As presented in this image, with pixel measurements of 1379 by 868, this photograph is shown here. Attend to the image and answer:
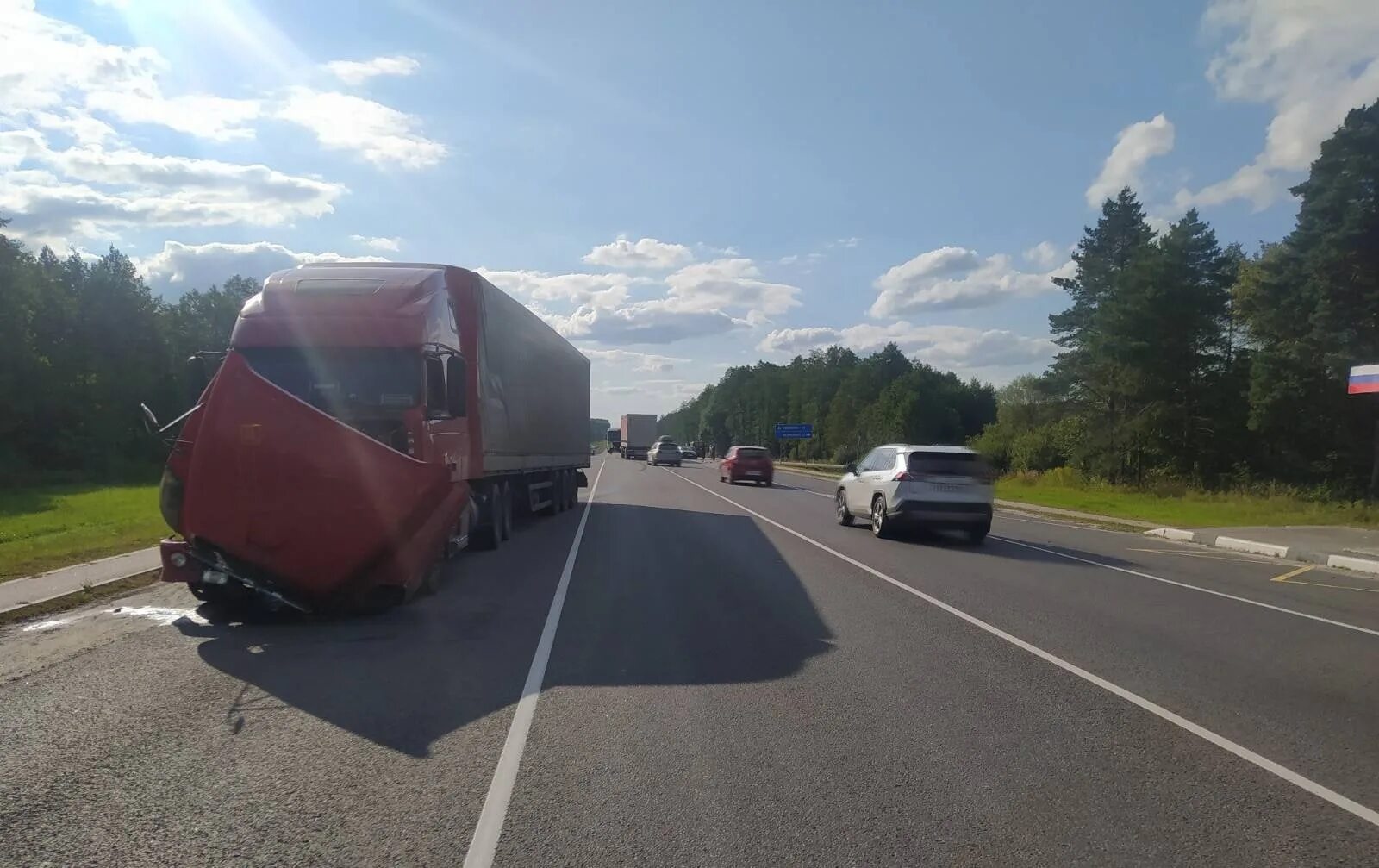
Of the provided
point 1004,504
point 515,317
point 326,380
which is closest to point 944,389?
point 1004,504

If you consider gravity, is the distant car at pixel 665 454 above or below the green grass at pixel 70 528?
above

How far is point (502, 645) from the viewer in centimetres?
940

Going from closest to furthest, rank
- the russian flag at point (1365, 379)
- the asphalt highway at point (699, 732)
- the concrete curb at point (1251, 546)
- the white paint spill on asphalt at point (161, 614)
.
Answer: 1. the asphalt highway at point (699, 732)
2. the white paint spill on asphalt at point (161, 614)
3. the concrete curb at point (1251, 546)
4. the russian flag at point (1365, 379)

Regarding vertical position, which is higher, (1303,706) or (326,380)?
(326,380)

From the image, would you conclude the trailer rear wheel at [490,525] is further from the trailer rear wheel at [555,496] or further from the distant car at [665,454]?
the distant car at [665,454]

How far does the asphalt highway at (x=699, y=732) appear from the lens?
4.84 metres

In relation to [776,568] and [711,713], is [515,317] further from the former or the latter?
[711,713]

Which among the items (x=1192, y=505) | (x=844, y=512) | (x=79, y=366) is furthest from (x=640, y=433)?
(x=844, y=512)

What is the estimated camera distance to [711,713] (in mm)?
7020

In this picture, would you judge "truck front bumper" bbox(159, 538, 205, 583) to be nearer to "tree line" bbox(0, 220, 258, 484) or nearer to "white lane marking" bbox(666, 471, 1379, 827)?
"white lane marking" bbox(666, 471, 1379, 827)

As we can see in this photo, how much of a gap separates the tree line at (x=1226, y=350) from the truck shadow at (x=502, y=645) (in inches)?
1311

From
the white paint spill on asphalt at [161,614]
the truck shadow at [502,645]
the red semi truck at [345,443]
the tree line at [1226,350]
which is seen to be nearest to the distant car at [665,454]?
the tree line at [1226,350]

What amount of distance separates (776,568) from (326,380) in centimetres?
654

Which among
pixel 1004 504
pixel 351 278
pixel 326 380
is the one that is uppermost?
pixel 351 278
